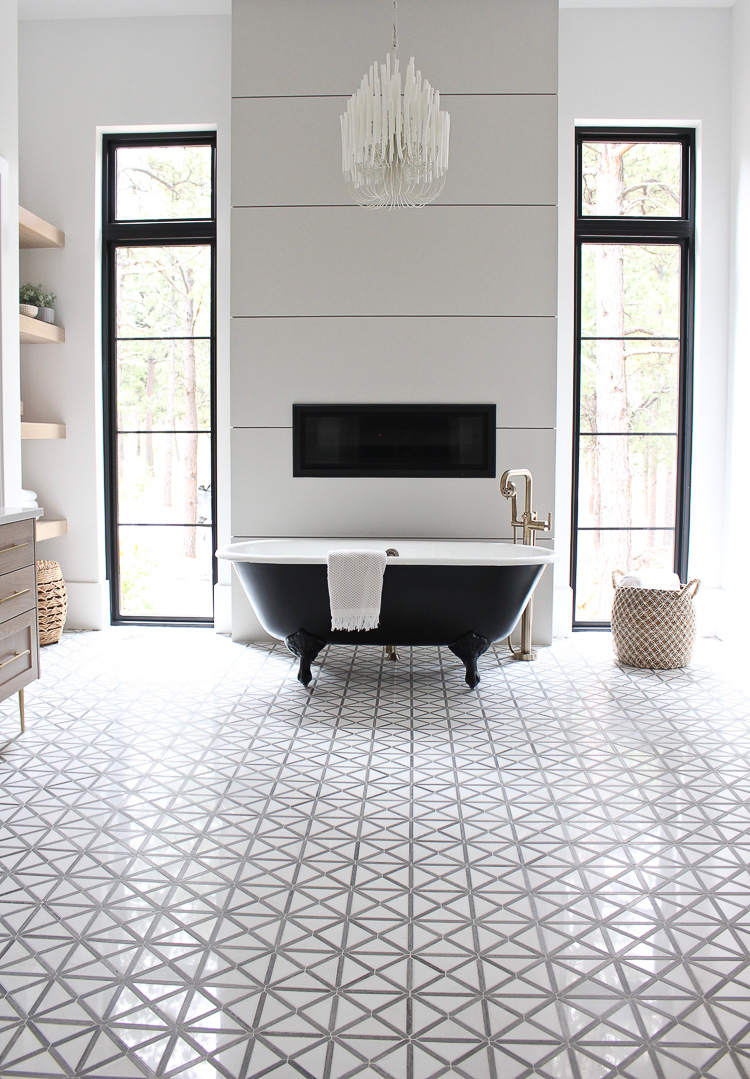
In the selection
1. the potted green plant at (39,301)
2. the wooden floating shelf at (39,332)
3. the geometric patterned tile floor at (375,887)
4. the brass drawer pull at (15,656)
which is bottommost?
the geometric patterned tile floor at (375,887)

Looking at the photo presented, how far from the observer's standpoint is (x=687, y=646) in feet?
13.0

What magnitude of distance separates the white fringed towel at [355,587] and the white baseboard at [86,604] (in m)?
1.94

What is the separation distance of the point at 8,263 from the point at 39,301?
0.91 metres

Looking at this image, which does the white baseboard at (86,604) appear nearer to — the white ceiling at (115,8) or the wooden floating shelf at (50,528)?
the wooden floating shelf at (50,528)

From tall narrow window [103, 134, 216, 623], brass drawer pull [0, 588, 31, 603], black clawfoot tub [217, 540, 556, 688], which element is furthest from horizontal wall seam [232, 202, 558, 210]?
brass drawer pull [0, 588, 31, 603]

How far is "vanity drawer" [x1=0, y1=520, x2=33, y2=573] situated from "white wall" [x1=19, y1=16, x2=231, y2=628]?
166 centimetres

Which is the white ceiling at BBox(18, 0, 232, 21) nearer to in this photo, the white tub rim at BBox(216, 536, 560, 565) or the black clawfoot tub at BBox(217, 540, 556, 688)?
the white tub rim at BBox(216, 536, 560, 565)

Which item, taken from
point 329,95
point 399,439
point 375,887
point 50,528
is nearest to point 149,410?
point 50,528

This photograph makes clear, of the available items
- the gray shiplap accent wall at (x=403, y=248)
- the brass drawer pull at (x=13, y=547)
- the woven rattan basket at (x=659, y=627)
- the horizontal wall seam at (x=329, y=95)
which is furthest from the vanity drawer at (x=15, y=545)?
the woven rattan basket at (x=659, y=627)

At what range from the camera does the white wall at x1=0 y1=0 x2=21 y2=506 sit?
11.7ft

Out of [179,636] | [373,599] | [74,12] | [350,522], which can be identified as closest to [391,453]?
[350,522]

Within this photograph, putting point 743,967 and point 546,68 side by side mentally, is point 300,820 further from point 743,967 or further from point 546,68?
point 546,68

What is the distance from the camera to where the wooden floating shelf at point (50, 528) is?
435 centimetres

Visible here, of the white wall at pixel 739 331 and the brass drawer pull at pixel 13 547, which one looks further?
the white wall at pixel 739 331
